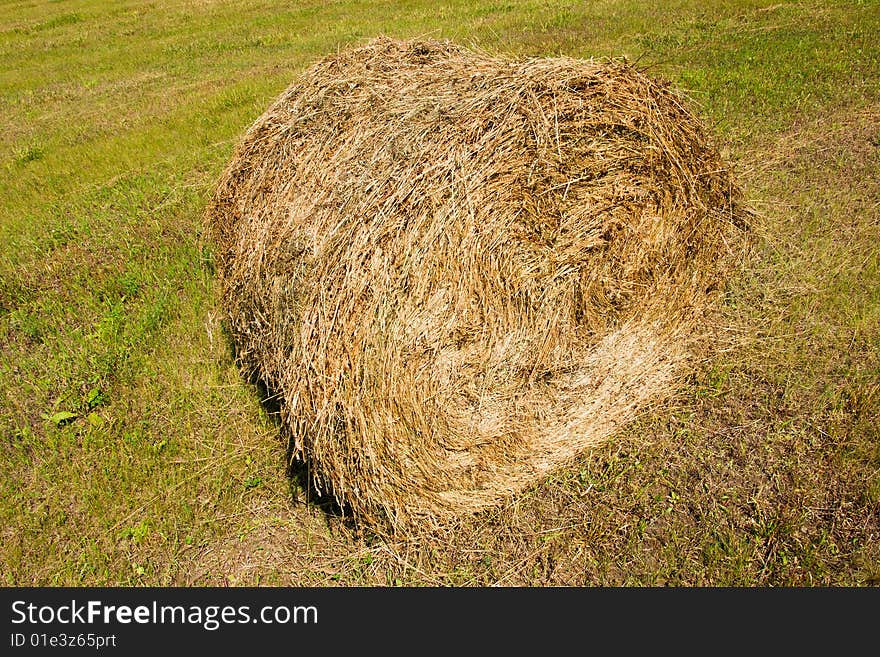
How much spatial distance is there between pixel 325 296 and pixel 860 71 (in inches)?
421

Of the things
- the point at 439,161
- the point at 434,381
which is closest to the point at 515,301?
the point at 434,381

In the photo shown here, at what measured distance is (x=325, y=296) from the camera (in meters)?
3.15

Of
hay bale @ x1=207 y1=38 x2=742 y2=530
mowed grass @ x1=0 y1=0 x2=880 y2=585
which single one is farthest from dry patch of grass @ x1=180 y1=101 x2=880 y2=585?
hay bale @ x1=207 y1=38 x2=742 y2=530

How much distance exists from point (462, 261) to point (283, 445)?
5.87 ft

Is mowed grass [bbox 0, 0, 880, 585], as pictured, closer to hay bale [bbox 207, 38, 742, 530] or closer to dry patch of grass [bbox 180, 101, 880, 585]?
dry patch of grass [bbox 180, 101, 880, 585]

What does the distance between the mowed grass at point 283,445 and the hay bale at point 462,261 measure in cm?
34

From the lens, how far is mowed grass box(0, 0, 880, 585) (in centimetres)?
342

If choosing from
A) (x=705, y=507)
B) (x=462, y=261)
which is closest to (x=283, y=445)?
(x=462, y=261)

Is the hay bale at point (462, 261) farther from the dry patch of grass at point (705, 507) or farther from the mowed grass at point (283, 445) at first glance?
the mowed grass at point (283, 445)

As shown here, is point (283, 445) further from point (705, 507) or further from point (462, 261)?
point (705, 507)

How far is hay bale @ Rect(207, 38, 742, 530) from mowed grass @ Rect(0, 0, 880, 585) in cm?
34

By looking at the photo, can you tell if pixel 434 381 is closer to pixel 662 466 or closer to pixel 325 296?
pixel 325 296

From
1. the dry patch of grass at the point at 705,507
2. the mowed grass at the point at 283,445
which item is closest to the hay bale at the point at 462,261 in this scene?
the dry patch of grass at the point at 705,507

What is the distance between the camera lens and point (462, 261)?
140 inches
